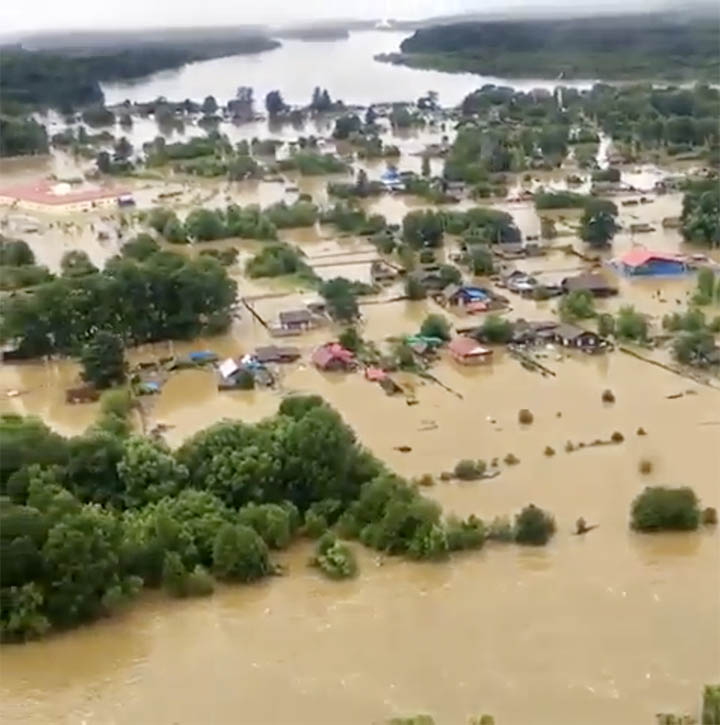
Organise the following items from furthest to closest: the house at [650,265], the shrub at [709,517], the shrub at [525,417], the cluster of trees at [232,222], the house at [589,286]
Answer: the cluster of trees at [232,222] → the house at [650,265] → the house at [589,286] → the shrub at [525,417] → the shrub at [709,517]

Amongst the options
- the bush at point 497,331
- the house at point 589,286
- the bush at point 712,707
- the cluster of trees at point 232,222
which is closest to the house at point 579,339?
the bush at point 497,331

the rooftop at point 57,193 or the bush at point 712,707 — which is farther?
the rooftop at point 57,193

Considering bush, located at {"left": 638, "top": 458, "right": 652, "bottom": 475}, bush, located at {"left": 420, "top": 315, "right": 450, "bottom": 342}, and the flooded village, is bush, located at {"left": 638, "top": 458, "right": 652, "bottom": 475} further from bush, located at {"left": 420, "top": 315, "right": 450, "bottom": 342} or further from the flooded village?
bush, located at {"left": 420, "top": 315, "right": 450, "bottom": 342}

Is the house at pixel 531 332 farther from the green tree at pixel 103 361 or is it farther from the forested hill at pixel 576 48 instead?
the forested hill at pixel 576 48

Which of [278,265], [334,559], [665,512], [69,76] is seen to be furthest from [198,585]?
[69,76]

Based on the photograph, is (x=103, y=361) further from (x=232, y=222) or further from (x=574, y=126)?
(x=574, y=126)

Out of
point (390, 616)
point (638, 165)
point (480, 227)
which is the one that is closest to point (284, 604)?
point (390, 616)

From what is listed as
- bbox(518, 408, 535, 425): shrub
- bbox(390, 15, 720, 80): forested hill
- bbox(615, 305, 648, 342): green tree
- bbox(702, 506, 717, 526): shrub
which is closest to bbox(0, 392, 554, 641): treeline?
bbox(702, 506, 717, 526): shrub
